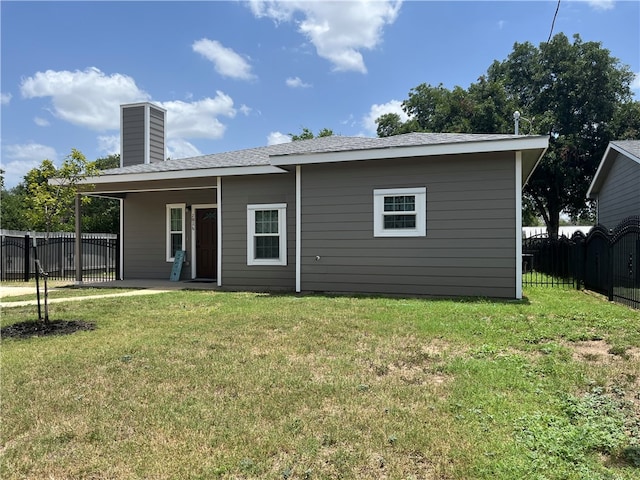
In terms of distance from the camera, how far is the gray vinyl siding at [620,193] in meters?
12.2

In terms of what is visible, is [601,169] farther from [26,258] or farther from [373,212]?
[26,258]

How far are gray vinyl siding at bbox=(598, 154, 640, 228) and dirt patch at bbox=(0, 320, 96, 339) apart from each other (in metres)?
13.2

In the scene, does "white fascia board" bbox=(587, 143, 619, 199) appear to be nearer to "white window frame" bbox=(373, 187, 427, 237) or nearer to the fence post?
"white window frame" bbox=(373, 187, 427, 237)

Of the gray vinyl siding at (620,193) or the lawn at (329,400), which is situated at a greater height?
the gray vinyl siding at (620,193)

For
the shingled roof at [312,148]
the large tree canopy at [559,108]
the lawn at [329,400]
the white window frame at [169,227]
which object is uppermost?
the large tree canopy at [559,108]

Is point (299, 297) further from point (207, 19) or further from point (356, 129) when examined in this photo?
point (356, 129)

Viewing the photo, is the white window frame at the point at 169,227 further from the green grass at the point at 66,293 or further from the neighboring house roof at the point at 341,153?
the green grass at the point at 66,293

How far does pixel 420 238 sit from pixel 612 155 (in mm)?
9132

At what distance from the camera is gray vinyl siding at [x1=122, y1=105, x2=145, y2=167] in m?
15.5

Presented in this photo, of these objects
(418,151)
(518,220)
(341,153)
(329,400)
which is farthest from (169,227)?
(329,400)

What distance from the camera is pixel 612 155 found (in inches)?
549

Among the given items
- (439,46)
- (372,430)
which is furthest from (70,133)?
(372,430)

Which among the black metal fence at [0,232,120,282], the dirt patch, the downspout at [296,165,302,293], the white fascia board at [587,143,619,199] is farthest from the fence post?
the white fascia board at [587,143,619,199]

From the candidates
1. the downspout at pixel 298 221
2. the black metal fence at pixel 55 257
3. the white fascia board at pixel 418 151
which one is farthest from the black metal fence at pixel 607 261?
the black metal fence at pixel 55 257
